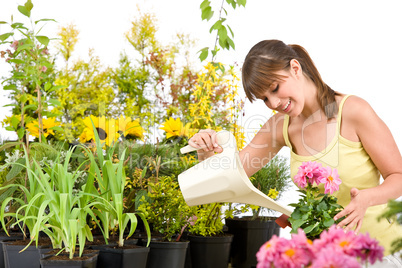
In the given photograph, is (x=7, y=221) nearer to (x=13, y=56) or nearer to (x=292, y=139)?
(x=13, y=56)

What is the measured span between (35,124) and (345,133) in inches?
62.2

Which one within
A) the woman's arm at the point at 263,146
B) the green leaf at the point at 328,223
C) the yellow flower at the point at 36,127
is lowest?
the green leaf at the point at 328,223

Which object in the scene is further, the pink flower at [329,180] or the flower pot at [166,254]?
the flower pot at [166,254]

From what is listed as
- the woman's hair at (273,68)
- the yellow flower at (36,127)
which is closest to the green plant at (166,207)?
the woman's hair at (273,68)

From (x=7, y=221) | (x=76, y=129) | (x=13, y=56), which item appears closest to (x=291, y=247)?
(x=7, y=221)

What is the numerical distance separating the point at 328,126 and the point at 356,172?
170 millimetres

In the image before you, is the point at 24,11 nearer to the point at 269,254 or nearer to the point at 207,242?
the point at 207,242

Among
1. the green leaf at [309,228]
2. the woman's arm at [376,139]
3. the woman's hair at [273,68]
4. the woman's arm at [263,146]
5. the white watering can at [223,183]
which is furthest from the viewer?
the woman's arm at [263,146]

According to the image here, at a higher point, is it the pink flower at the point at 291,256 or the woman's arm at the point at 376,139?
the woman's arm at the point at 376,139

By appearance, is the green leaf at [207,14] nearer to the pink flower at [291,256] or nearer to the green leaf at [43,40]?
the green leaf at [43,40]

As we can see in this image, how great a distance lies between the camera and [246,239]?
2291 mm

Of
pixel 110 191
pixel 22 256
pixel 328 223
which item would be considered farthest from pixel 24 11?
pixel 328 223

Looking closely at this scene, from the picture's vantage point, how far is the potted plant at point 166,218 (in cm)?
173

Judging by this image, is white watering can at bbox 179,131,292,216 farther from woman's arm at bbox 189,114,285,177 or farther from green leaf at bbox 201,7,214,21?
green leaf at bbox 201,7,214,21
